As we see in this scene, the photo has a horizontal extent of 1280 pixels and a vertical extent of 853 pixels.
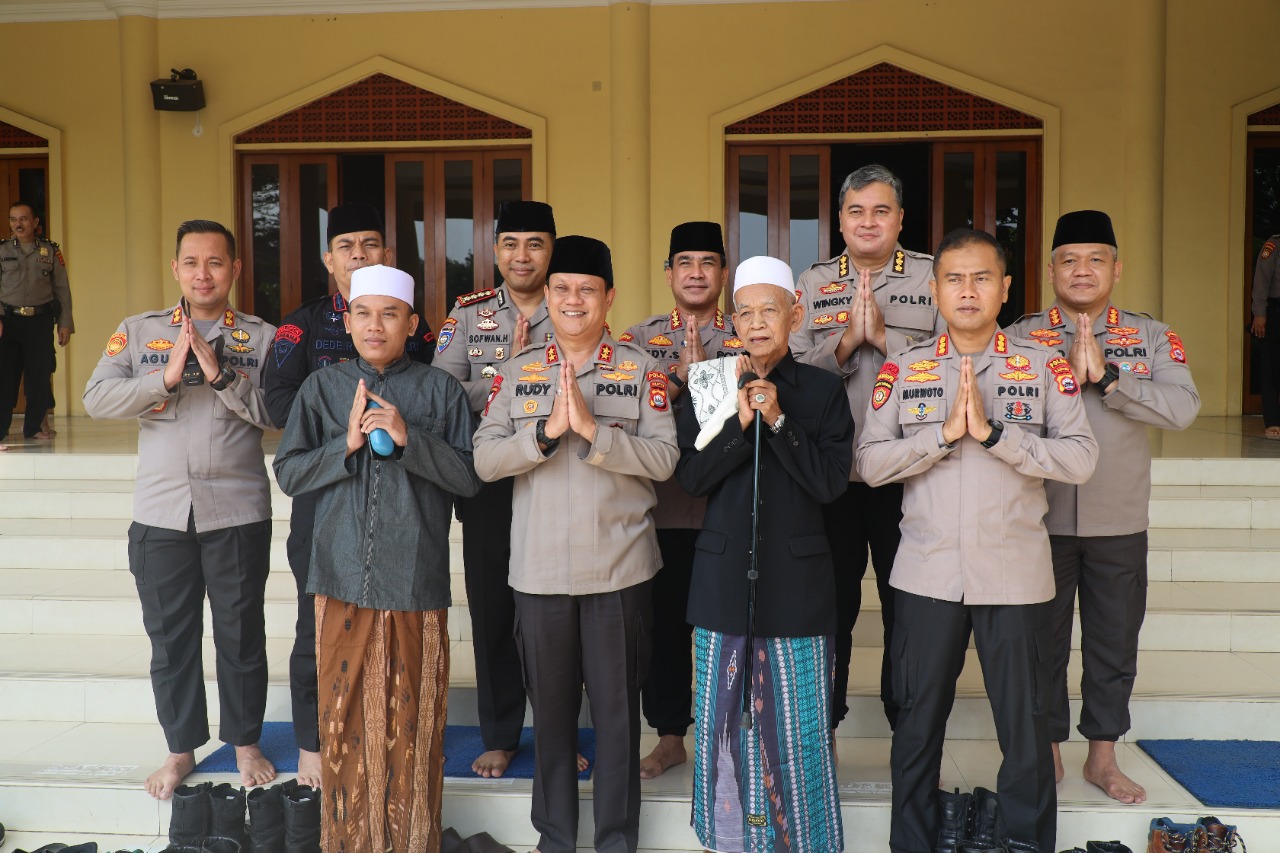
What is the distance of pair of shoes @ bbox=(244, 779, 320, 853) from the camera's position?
3111mm

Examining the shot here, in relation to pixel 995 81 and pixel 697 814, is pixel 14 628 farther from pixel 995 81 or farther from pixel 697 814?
pixel 995 81

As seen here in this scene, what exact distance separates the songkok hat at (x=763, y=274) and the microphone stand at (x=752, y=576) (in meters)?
0.28

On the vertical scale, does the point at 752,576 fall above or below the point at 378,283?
below

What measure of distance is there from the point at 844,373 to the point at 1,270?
683cm

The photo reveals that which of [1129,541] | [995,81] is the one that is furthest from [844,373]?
[995,81]

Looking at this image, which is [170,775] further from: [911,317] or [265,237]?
[265,237]

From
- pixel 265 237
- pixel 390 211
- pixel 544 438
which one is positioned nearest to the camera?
pixel 544 438

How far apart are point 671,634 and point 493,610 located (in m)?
0.60

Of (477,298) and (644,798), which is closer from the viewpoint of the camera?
(644,798)

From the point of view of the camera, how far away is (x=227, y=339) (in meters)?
3.46

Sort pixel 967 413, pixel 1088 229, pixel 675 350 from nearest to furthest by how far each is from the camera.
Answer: pixel 967 413 → pixel 1088 229 → pixel 675 350

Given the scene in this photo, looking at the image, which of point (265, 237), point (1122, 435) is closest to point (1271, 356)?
point (1122, 435)


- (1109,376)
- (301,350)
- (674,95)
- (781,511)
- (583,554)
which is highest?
(674,95)

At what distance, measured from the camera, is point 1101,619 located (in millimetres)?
3246
